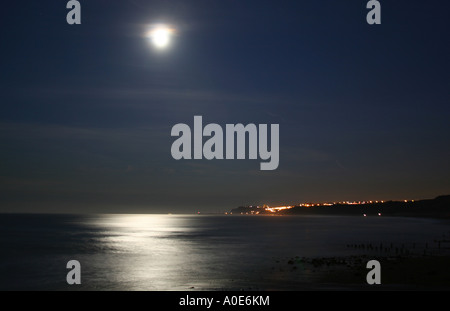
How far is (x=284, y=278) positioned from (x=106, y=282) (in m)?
21.6

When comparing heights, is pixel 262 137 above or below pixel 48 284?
above

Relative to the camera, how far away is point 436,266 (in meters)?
48.5

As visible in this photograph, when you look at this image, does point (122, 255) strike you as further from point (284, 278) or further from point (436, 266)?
point (436, 266)

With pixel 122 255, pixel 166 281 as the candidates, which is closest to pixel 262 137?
pixel 166 281

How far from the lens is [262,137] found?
44031 mm

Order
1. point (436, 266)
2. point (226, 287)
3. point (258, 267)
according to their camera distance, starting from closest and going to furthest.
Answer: point (226, 287)
point (436, 266)
point (258, 267)

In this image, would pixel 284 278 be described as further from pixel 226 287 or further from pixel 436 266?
pixel 436 266
